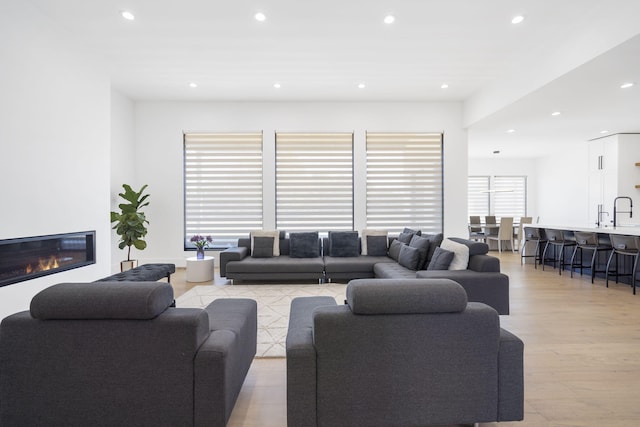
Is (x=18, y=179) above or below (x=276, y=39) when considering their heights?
below

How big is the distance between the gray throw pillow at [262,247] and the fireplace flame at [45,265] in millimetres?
2634

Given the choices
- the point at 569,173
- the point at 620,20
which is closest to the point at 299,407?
the point at 620,20

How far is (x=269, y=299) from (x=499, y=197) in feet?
32.4

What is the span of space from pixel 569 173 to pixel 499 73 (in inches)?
248

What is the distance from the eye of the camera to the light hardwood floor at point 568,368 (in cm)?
189

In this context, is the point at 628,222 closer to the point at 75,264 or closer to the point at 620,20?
the point at 620,20

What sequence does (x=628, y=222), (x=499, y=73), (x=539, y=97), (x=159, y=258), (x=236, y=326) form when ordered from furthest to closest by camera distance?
(x=628, y=222), (x=159, y=258), (x=499, y=73), (x=539, y=97), (x=236, y=326)

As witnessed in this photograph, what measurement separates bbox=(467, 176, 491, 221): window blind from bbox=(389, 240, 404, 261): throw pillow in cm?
690

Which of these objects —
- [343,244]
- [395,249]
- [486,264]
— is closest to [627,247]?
[486,264]

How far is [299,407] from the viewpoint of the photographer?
4.95 ft

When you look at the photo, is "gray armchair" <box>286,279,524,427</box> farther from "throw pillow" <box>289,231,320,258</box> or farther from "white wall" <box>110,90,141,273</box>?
"white wall" <box>110,90,141,273</box>

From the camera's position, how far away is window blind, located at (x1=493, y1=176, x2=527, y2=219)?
11078 mm

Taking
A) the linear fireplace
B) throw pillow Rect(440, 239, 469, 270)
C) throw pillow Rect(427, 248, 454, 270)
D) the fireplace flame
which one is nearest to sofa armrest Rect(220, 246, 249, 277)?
the linear fireplace

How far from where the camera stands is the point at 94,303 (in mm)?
1458
